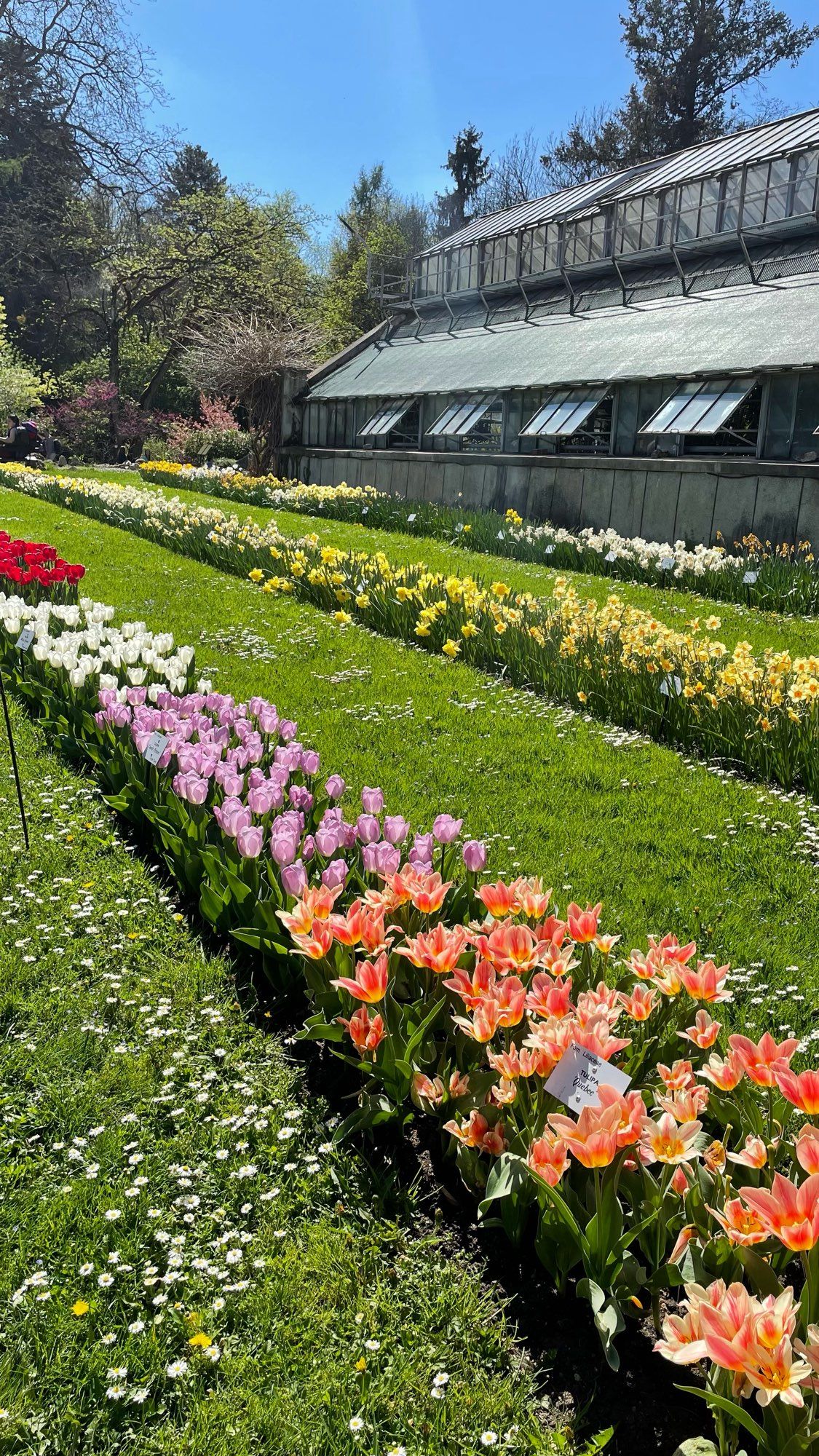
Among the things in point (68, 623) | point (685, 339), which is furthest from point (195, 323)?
point (68, 623)

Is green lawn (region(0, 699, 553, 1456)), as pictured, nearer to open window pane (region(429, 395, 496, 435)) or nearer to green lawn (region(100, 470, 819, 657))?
green lawn (region(100, 470, 819, 657))

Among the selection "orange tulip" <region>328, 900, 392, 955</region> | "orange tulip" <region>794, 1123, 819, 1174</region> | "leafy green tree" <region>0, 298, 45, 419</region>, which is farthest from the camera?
"leafy green tree" <region>0, 298, 45, 419</region>

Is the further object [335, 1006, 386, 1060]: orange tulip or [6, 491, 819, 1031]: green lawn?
[6, 491, 819, 1031]: green lawn

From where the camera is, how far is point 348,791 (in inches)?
177

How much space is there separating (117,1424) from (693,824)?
3.24 meters

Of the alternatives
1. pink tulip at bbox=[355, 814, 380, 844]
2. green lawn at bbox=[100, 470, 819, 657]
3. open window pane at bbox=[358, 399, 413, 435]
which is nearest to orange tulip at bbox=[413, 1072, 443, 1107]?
pink tulip at bbox=[355, 814, 380, 844]

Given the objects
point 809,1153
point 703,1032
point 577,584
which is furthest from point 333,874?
point 577,584

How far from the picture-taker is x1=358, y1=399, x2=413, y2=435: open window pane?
1991 centimetres

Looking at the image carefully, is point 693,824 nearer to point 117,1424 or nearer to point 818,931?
point 818,931

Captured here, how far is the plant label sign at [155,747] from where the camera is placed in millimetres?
3809

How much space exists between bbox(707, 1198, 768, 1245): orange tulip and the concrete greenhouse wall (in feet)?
34.7


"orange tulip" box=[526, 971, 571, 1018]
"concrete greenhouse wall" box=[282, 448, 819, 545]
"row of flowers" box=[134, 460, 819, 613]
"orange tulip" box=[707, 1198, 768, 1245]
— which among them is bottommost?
"orange tulip" box=[707, 1198, 768, 1245]

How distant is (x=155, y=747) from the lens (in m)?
3.83

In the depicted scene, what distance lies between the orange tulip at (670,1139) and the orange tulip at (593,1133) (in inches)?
3.4
